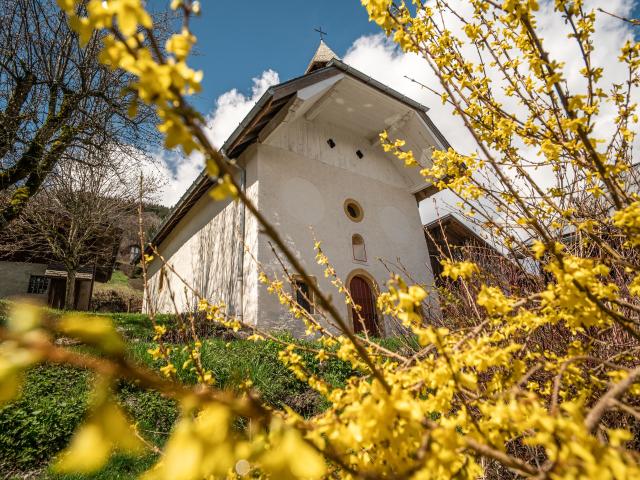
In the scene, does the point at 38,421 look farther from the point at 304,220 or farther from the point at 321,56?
the point at 321,56

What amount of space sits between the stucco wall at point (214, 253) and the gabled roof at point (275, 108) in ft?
1.64

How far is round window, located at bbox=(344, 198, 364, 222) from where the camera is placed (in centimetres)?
993

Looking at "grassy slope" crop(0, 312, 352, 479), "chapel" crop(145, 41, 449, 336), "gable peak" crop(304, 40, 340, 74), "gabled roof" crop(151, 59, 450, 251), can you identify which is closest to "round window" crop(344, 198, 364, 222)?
"chapel" crop(145, 41, 449, 336)

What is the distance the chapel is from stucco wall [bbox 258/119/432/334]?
0.03m

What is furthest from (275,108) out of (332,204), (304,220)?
(332,204)

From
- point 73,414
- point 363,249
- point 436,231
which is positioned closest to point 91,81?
point 73,414

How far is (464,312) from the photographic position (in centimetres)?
384

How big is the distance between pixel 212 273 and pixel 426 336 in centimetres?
929

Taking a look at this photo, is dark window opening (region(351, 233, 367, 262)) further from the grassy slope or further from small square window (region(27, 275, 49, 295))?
small square window (region(27, 275, 49, 295))

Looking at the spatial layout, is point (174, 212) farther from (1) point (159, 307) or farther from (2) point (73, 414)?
(2) point (73, 414)

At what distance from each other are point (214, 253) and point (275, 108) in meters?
4.31

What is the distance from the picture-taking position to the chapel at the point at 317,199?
7.73m

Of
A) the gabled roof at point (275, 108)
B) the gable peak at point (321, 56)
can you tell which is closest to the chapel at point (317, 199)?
the gabled roof at point (275, 108)

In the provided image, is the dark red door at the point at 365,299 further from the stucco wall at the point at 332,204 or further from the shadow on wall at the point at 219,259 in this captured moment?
the shadow on wall at the point at 219,259
